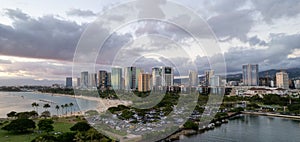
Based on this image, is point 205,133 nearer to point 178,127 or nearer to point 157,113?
point 178,127

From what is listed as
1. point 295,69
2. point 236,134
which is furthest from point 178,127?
point 295,69

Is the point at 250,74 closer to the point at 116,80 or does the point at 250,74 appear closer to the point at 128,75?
the point at 128,75

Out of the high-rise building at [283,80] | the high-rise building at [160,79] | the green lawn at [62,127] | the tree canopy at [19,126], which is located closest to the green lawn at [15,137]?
the tree canopy at [19,126]

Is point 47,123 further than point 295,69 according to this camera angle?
No

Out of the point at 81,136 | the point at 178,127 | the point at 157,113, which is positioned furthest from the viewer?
the point at 157,113

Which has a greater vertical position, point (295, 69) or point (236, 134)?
point (295, 69)

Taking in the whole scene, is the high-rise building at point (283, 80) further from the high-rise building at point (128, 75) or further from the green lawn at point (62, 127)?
the green lawn at point (62, 127)

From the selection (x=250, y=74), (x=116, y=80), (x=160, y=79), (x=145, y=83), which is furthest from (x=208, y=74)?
(x=250, y=74)
